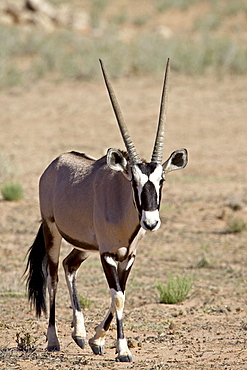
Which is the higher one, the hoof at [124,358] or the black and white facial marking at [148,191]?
the black and white facial marking at [148,191]

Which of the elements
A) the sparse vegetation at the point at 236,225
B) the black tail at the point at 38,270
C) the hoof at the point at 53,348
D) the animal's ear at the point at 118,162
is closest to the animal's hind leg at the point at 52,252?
the black tail at the point at 38,270

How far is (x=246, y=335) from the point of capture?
6.14 meters

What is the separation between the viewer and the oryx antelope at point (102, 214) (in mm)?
5160

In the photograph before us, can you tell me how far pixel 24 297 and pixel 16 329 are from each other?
3.87 feet

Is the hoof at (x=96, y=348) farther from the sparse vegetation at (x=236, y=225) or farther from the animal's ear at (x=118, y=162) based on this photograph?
the sparse vegetation at (x=236, y=225)

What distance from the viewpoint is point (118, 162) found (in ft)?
17.4

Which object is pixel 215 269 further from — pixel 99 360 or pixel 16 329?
pixel 99 360

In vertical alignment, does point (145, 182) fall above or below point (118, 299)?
above

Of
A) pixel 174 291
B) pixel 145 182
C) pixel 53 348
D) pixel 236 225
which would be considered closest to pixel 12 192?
pixel 236 225

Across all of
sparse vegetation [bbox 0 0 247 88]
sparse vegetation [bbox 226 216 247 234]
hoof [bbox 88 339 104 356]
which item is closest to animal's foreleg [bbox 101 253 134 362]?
hoof [bbox 88 339 104 356]

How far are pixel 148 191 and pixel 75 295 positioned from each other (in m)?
1.58

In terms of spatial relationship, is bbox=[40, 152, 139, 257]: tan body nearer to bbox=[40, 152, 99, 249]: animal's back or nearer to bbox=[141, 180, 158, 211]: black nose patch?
bbox=[40, 152, 99, 249]: animal's back

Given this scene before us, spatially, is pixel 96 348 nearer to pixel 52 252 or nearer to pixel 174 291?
pixel 52 252

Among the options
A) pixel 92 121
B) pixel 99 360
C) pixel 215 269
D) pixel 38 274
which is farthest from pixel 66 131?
pixel 99 360
